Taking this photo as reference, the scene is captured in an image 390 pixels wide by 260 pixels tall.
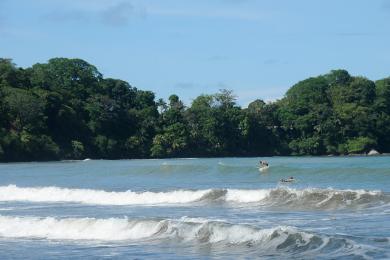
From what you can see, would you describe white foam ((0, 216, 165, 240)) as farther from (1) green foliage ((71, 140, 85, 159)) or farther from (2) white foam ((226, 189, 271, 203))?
(1) green foliage ((71, 140, 85, 159))

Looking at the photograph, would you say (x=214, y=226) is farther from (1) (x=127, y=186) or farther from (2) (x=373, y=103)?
(2) (x=373, y=103)

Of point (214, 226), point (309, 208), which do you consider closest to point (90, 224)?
point (214, 226)

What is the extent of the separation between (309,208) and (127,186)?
59.8 ft

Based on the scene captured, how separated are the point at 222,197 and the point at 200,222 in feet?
43.2

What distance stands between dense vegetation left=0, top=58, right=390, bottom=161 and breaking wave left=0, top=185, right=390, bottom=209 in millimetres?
63357

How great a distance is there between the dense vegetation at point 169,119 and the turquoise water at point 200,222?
6579cm

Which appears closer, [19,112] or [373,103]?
[19,112]

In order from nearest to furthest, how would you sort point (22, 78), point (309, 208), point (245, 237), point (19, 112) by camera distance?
point (245, 237) < point (309, 208) < point (19, 112) < point (22, 78)

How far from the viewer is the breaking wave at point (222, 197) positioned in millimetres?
29781

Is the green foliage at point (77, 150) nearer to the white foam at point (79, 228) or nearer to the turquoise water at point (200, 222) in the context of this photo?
the turquoise water at point (200, 222)

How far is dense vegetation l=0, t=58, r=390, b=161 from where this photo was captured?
109188mm

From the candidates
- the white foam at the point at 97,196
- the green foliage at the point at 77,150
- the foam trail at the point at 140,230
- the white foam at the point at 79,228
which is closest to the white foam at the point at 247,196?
the white foam at the point at 97,196

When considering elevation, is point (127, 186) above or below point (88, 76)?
below

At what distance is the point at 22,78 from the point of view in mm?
114500
